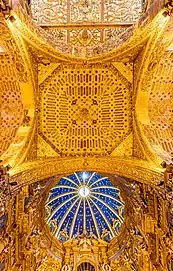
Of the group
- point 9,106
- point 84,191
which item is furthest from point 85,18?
point 84,191

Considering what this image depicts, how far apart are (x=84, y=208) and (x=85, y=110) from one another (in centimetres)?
774

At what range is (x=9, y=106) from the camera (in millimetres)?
12789

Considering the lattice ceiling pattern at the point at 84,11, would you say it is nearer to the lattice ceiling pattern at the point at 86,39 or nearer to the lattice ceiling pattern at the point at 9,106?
the lattice ceiling pattern at the point at 86,39

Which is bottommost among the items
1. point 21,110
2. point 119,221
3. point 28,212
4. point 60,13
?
point 28,212

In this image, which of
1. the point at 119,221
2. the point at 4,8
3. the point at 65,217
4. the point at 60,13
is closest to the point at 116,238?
the point at 119,221

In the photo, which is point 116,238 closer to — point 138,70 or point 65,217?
point 65,217

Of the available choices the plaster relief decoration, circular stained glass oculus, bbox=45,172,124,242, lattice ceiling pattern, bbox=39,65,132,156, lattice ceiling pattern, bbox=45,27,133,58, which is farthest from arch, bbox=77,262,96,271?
the plaster relief decoration

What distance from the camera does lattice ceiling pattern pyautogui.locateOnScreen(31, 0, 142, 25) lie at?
13.3 meters

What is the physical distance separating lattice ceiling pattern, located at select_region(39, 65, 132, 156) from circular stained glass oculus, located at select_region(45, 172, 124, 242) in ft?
17.2

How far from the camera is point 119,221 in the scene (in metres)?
17.8

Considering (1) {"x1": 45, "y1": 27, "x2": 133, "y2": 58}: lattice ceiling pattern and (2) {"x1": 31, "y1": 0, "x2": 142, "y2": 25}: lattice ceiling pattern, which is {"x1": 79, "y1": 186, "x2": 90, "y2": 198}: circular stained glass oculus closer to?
(1) {"x1": 45, "y1": 27, "x2": 133, "y2": 58}: lattice ceiling pattern

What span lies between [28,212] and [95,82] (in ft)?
19.1

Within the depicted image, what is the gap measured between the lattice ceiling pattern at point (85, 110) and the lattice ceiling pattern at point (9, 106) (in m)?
0.98

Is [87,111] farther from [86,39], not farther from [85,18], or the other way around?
→ [85,18]
